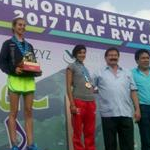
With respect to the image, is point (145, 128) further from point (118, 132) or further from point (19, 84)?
point (19, 84)

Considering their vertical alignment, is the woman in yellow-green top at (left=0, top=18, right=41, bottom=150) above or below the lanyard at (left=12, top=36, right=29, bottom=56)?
below

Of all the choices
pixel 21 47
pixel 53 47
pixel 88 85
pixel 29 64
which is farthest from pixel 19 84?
pixel 53 47

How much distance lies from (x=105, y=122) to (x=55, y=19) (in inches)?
62.6

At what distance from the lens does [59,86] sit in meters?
5.05

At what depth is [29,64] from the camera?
3561 mm

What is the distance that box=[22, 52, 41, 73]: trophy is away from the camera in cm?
353

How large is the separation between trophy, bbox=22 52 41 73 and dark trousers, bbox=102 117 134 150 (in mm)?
883

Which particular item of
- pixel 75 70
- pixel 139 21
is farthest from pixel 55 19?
pixel 139 21

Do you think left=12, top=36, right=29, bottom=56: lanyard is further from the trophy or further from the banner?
the banner

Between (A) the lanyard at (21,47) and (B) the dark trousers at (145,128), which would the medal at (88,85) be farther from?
(A) the lanyard at (21,47)

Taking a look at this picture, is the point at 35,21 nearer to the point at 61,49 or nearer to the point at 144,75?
the point at 61,49

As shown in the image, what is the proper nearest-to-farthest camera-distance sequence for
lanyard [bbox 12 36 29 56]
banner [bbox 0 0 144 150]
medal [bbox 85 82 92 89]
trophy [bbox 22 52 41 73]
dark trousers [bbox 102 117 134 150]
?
trophy [bbox 22 52 41 73], lanyard [bbox 12 36 29 56], dark trousers [bbox 102 117 134 150], medal [bbox 85 82 92 89], banner [bbox 0 0 144 150]

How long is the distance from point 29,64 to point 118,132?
3.75 ft

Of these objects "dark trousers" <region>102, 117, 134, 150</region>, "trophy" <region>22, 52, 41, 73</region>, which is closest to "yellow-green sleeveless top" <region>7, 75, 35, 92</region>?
"trophy" <region>22, 52, 41, 73</region>
